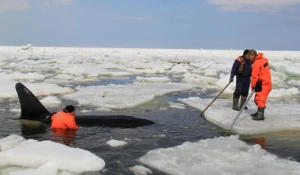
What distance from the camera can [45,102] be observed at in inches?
413

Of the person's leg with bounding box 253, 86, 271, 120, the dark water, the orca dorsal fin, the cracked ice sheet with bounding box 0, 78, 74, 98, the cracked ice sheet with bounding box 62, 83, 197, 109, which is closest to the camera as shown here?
the dark water

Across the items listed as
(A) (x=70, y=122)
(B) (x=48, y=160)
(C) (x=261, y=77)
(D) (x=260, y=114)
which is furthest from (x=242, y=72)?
(B) (x=48, y=160)

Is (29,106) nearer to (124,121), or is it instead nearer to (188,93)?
(124,121)

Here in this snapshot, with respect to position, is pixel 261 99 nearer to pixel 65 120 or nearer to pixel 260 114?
pixel 260 114

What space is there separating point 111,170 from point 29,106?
3.82m

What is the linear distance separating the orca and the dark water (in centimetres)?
25

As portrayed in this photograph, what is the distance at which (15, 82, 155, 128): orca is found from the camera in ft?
25.7

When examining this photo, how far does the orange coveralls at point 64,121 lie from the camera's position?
737 cm

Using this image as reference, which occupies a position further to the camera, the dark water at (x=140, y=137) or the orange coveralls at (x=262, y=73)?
the orange coveralls at (x=262, y=73)

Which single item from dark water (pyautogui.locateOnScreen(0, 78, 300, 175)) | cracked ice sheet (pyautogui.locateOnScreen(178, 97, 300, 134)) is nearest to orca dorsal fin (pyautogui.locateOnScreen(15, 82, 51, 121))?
dark water (pyautogui.locateOnScreen(0, 78, 300, 175))

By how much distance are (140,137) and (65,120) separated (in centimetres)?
168

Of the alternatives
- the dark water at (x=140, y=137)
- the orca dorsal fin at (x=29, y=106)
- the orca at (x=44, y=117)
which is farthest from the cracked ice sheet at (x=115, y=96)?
the orca dorsal fin at (x=29, y=106)

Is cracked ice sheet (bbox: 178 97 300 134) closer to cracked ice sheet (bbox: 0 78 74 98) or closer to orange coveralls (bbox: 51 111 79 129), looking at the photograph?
orange coveralls (bbox: 51 111 79 129)

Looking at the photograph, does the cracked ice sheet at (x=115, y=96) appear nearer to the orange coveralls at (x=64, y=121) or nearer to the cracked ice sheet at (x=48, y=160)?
the orange coveralls at (x=64, y=121)
